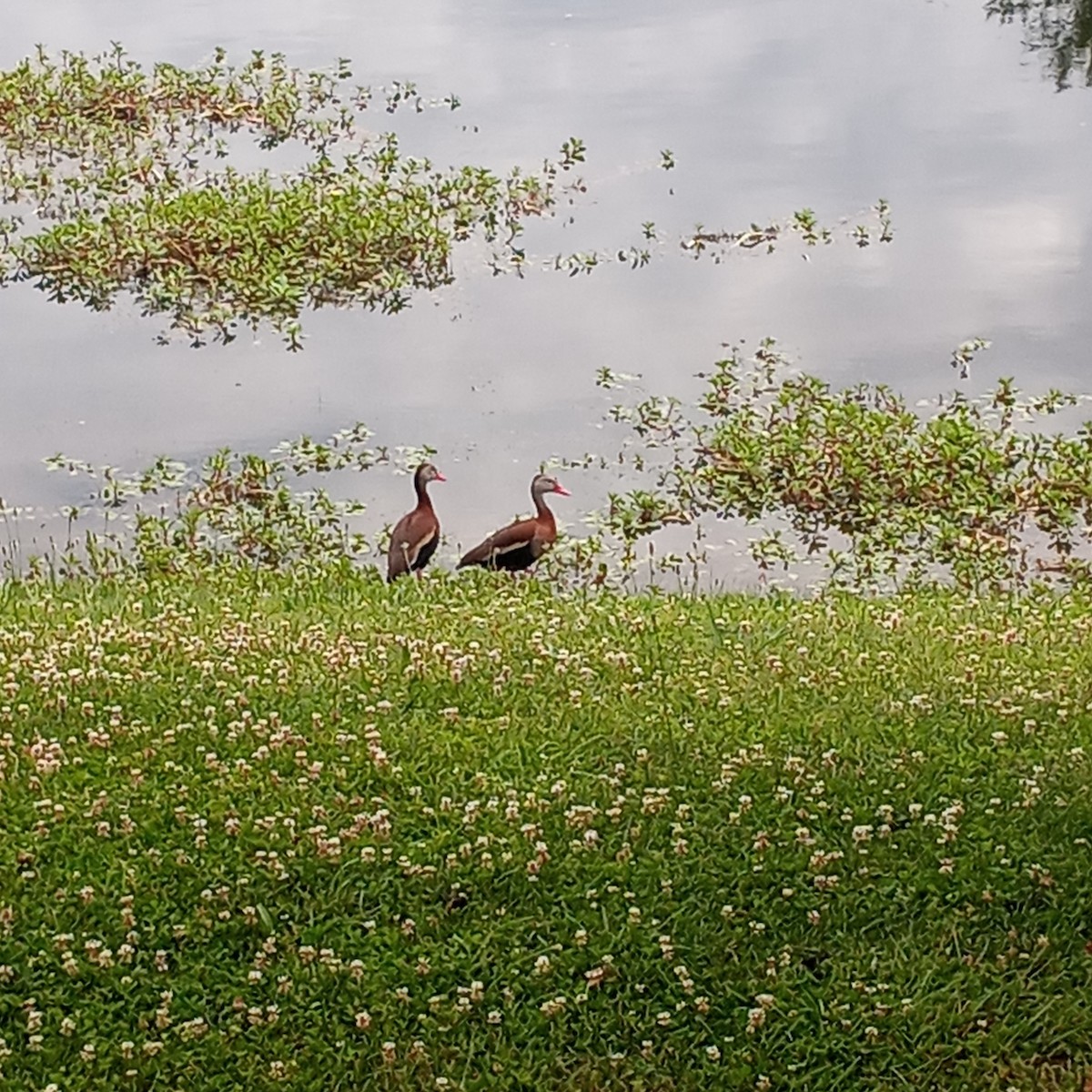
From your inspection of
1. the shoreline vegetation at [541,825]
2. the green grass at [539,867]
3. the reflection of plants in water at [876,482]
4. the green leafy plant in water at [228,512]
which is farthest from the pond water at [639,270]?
the green grass at [539,867]

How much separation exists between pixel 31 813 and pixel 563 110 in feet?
50.4

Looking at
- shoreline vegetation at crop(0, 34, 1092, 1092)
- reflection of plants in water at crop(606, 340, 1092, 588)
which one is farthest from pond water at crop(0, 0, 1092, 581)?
shoreline vegetation at crop(0, 34, 1092, 1092)

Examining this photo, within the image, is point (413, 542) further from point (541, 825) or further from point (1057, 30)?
point (1057, 30)

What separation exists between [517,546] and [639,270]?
20.3ft

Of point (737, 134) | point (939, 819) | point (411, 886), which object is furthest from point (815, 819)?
point (737, 134)

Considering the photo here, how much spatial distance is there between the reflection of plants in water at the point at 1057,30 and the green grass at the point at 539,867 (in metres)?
16.0

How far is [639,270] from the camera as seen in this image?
48.1ft

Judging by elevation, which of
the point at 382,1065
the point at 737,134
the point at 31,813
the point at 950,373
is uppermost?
the point at 737,134

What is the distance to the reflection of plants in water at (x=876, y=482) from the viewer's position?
9828 mm

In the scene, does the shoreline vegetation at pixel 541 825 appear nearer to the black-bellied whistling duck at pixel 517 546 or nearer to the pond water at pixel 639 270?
the black-bellied whistling duck at pixel 517 546

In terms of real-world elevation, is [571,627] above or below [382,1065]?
above

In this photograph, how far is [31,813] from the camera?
495 cm

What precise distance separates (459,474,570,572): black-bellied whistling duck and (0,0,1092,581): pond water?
1077 mm

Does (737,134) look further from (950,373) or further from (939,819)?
(939,819)
